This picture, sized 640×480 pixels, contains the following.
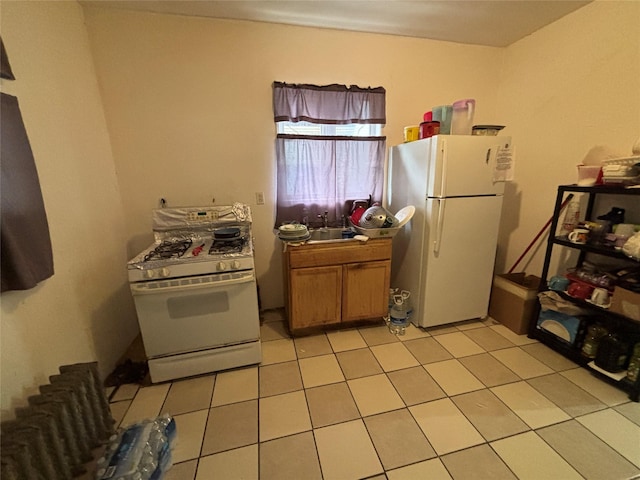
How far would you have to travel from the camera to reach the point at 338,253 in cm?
217

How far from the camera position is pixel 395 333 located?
2365 mm

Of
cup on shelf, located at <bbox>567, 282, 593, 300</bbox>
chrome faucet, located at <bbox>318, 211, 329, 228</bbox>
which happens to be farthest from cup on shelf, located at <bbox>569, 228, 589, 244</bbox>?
chrome faucet, located at <bbox>318, 211, 329, 228</bbox>

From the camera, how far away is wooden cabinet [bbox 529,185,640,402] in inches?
65.0

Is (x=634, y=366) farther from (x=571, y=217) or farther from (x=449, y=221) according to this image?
(x=449, y=221)

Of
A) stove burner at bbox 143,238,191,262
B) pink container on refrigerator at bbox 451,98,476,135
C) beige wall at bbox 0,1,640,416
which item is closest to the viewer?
beige wall at bbox 0,1,640,416

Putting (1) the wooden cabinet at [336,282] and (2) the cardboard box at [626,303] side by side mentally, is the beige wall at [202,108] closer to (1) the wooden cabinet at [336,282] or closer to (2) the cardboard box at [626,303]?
(1) the wooden cabinet at [336,282]

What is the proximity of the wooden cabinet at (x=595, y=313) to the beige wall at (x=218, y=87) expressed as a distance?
156 cm

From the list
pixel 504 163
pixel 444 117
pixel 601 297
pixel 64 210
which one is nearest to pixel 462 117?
pixel 444 117

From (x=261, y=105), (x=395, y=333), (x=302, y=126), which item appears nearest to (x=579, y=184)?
(x=395, y=333)

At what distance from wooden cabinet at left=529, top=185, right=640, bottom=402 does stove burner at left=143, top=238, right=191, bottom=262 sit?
2.74 metres

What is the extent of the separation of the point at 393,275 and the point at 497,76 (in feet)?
7.60

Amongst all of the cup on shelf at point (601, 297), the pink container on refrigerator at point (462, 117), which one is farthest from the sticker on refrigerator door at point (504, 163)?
the cup on shelf at point (601, 297)

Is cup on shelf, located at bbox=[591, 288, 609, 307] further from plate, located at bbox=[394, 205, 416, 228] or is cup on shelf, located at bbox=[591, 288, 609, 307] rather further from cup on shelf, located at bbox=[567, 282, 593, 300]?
plate, located at bbox=[394, 205, 416, 228]

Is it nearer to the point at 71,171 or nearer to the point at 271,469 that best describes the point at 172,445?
the point at 271,469
